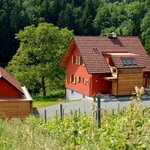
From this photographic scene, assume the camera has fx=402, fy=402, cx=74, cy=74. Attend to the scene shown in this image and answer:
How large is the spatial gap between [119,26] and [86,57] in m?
47.3

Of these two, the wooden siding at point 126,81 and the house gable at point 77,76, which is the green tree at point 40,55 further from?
the wooden siding at point 126,81

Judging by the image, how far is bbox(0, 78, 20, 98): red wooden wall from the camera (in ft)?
93.2

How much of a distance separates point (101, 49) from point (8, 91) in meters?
10.2

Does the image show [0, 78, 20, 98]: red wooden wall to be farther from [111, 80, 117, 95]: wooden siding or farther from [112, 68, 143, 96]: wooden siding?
[112, 68, 143, 96]: wooden siding

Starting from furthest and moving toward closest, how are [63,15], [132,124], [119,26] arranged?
[119,26], [63,15], [132,124]

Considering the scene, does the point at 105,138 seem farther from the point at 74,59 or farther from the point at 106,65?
the point at 74,59

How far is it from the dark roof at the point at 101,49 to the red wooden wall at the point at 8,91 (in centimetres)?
711

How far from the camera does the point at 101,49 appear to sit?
1380 inches

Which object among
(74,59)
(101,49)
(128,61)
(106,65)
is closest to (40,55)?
(74,59)

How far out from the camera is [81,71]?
35.4 metres

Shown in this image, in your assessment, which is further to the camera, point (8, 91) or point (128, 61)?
point (128, 61)

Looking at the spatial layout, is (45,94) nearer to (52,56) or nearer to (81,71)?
(52,56)

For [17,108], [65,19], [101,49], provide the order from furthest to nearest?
[65,19], [101,49], [17,108]

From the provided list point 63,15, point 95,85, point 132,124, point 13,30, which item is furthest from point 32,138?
point 63,15
